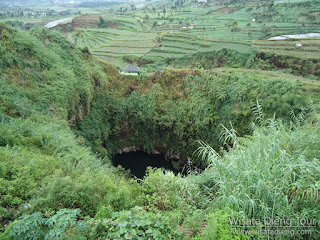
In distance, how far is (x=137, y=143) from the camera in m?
18.4

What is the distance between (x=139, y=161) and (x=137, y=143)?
1745mm

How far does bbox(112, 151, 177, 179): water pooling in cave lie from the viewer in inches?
667

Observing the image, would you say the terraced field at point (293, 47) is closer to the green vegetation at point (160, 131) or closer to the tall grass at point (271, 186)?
the green vegetation at point (160, 131)

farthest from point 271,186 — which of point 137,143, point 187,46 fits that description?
point 187,46

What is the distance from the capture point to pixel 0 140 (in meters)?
6.09

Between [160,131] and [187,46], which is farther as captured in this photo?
[187,46]

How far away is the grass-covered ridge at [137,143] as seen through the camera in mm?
3754

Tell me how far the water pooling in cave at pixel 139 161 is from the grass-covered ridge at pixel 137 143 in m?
1.02

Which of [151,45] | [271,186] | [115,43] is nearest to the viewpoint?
[271,186]

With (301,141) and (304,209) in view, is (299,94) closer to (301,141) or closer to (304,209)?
(301,141)

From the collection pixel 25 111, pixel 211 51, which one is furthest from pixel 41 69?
pixel 211 51

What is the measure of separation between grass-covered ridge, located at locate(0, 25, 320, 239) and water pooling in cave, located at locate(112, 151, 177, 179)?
3.35 feet

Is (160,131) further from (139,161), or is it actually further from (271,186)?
(271,186)

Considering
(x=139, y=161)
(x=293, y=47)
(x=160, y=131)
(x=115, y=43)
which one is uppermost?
(x=115, y=43)
